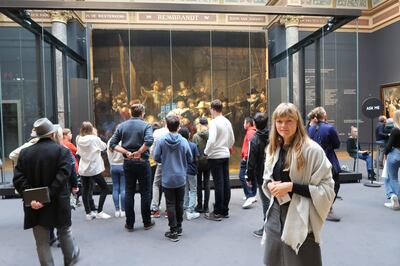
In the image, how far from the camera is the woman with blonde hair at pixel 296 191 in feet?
6.62

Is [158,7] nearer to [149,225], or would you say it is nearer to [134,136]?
[134,136]

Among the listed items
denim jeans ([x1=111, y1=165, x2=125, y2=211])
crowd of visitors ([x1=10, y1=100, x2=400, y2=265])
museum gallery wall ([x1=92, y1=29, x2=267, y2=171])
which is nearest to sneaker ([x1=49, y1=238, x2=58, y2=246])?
crowd of visitors ([x1=10, y1=100, x2=400, y2=265])

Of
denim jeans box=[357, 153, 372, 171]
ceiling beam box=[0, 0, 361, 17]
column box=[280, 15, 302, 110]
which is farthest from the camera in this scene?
column box=[280, 15, 302, 110]

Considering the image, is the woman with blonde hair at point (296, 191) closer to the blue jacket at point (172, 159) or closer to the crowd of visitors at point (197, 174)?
the crowd of visitors at point (197, 174)

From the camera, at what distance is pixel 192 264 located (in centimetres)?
374

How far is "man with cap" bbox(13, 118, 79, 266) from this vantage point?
327cm

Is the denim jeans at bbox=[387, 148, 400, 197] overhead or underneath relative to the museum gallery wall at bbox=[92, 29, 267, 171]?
underneath

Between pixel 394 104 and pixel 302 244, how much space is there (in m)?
13.3

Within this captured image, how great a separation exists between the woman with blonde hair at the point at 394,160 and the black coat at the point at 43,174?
522 cm

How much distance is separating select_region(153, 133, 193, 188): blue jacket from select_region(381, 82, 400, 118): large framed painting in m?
11.4

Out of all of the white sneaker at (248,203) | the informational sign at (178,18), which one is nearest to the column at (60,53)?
the informational sign at (178,18)

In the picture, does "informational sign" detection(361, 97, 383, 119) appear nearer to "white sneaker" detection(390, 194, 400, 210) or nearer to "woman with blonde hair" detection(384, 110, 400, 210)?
"woman with blonde hair" detection(384, 110, 400, 210)

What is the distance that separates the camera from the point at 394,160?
582 centimetres

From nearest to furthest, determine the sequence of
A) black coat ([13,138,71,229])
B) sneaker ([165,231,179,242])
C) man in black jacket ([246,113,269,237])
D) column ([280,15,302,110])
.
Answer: black coat ([13,138,71,229]), man in black jacket ([246,113,269,237]), sneaker ([165,231,179,242]), column ([280,15,302,110])
